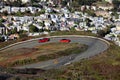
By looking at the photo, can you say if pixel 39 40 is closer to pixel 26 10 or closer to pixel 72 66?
pixel 72 66

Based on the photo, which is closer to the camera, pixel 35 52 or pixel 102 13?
pixel 35 52

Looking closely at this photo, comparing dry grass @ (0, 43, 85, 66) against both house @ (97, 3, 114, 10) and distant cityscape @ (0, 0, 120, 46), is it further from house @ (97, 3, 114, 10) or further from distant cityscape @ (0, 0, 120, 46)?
house @ (97, 3, 114, 10)

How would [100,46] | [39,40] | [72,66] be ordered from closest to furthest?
1. [72,66]
2. [100,46]
3. [39,40]

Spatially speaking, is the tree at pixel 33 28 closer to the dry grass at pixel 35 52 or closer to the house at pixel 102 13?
the dry grass at pixel 35 52

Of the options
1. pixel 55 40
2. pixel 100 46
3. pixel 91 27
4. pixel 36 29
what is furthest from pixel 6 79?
pixel 91 27

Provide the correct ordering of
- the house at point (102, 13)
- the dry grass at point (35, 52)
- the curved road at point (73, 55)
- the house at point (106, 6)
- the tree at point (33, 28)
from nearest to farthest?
the curved road at point (73, 55) < the dry grass at point (35, 52) < the tree at point (33, 28) < the house at point (102, 13) < the house at point (106, 6)

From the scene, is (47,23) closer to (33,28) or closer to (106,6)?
(33,28)

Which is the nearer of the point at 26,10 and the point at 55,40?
the point at 55,40

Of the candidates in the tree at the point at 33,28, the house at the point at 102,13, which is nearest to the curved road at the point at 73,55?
the tree at the point at 33,28

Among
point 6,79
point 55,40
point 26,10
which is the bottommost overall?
point 26,10

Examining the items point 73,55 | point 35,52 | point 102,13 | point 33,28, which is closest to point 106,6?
point 102,13

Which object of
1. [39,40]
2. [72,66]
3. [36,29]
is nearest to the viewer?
[72,66]
